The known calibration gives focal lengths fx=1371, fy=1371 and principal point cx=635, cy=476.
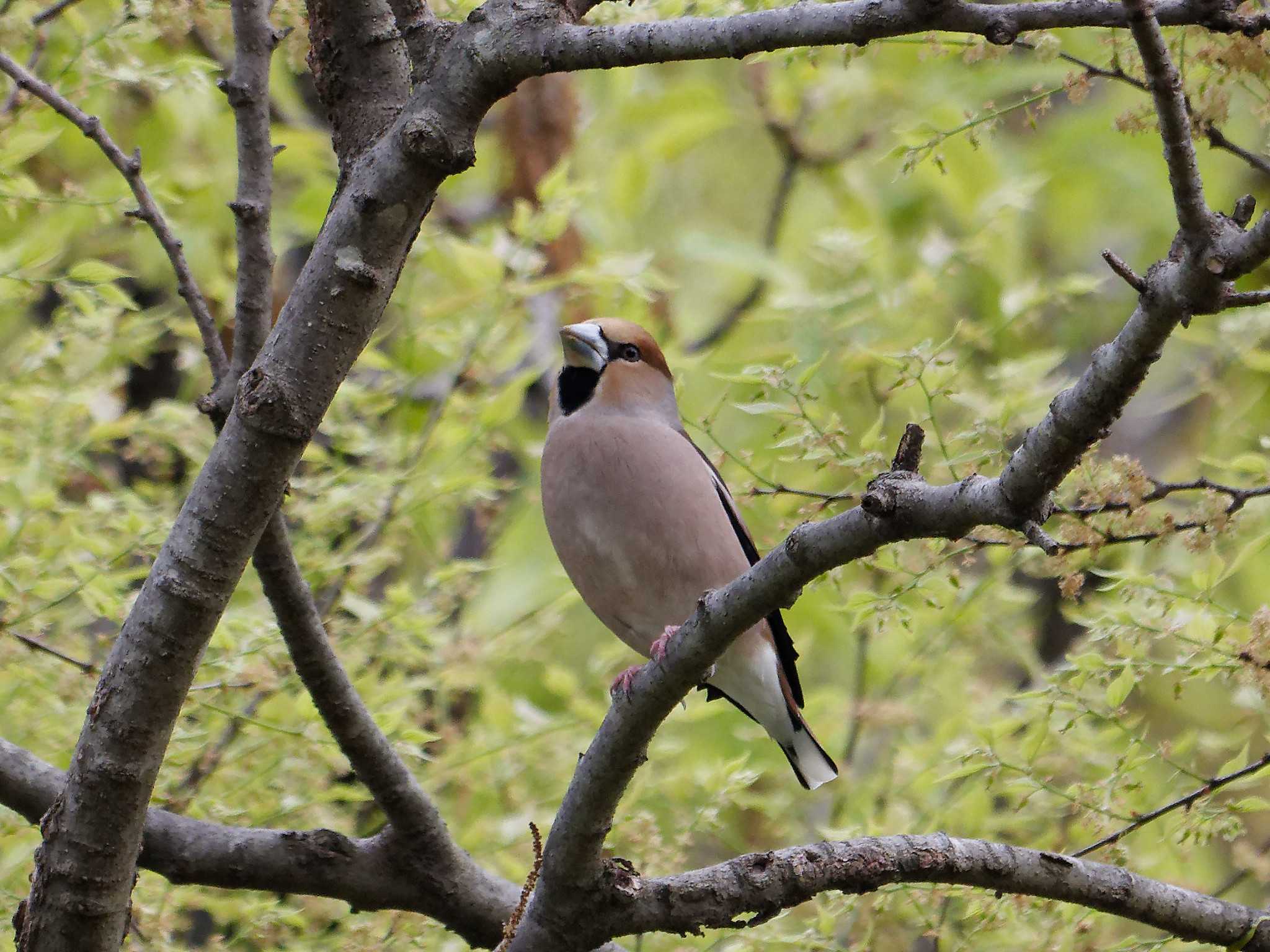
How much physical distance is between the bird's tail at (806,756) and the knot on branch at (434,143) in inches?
96.7

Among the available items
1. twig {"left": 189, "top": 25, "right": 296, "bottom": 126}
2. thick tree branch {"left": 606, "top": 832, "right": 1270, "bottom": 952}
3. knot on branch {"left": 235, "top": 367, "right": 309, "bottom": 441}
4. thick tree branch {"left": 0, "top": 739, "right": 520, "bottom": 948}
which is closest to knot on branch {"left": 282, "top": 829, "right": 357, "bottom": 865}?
thick tree branch {"left": 0, "top": 739, "right": 520, "bottom": 948}

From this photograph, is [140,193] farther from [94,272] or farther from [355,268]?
[355,268]

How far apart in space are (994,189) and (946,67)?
37.4 inches

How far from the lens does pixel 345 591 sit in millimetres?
4672

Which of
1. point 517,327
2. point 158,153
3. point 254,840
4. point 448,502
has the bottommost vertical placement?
point 254,840

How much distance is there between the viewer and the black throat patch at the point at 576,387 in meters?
4.32

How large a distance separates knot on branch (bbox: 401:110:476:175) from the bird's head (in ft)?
5.68

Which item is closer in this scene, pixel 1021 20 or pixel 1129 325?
pixel 1129 325

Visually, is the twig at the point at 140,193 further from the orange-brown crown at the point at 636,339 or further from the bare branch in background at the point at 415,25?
the orange-brown crown at the point at 636,339

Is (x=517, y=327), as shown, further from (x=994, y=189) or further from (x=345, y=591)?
(x=994, y=189)

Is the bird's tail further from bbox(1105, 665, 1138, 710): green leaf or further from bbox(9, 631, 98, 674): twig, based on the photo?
bbox(9, 631, 98, 674): twig

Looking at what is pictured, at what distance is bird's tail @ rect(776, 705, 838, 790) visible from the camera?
4453 millimetres

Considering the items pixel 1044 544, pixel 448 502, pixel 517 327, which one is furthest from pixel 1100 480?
pixel 517 327

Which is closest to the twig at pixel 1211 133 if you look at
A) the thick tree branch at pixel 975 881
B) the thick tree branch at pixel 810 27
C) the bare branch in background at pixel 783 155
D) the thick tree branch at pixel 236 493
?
the thick tree branch at pixel 810 27
